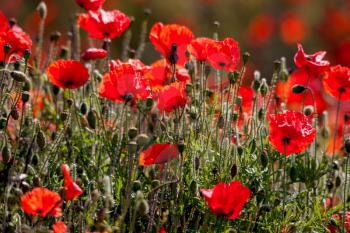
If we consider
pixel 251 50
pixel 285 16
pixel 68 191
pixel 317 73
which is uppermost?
pixel 285 16

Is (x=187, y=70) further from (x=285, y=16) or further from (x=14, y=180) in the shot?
(x=285, y=16)

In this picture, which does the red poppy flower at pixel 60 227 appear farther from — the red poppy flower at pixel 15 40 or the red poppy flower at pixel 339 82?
the red poppy flower at pixel 339 82

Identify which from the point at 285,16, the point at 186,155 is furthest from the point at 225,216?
the point at 285,16

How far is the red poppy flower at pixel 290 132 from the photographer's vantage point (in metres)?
2.33

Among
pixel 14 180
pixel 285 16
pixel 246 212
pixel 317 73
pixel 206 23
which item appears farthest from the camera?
pixel 285 16

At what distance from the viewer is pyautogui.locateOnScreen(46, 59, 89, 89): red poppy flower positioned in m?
2.55

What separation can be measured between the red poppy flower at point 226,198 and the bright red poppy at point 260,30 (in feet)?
24.9

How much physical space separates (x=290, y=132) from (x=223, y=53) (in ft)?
1.43

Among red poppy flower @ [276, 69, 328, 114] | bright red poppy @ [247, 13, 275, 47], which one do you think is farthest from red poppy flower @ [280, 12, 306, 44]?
red poppy flower @ [276, 69, 328, 114]

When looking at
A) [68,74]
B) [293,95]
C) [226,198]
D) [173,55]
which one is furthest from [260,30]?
[226,198]

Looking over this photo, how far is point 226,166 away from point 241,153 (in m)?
0.07

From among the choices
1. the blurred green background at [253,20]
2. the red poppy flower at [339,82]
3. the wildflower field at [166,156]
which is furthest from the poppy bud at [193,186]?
the blurred green background at [253,20]

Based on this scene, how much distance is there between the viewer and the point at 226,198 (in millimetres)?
2092

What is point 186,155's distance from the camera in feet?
8.65
